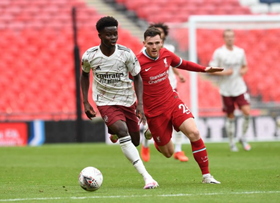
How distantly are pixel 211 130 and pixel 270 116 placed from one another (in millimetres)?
1676

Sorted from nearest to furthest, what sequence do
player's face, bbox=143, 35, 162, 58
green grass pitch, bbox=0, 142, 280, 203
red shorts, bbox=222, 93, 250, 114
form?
green grass pitch, bbox=0, 142, 280, 203 < player's face, bbox=143, 35, 162, 58 < red shorts, bbox=222, 93, 250, 114

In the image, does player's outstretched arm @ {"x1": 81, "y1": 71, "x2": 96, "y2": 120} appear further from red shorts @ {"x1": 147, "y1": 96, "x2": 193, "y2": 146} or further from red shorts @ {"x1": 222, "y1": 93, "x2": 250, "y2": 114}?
red shorts @ {"x1": 222, "y1": 93, "x2": 250, "y2": 114}

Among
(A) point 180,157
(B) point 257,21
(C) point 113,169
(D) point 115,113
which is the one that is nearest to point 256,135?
(B) point 257,21

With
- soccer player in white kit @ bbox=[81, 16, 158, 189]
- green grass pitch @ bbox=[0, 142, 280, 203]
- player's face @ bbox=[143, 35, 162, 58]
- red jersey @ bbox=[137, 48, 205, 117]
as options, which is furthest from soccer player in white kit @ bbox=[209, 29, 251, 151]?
soccer player in white kit @ bbox=[81, 16, 158, 189]

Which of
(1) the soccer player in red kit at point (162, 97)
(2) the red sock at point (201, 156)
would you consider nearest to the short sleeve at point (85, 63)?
(1) the soccer player in red kit at point (162, 97)

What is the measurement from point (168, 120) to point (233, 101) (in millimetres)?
5534

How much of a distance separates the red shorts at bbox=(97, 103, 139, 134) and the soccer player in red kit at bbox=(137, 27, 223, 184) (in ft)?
1.35

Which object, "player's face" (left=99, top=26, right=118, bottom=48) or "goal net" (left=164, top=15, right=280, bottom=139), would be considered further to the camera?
"goal net" (left=164, top=15, right=280, bottom=139)

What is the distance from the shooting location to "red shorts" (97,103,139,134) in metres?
7.58

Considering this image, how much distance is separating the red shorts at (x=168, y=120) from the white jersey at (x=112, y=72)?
2.36 feet

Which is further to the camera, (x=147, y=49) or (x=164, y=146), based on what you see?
(x=164, y=146)

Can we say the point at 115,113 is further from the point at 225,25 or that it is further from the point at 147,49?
the point at 225,25

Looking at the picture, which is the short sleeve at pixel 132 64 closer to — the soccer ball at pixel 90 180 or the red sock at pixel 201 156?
the red sock at pixel 201 156

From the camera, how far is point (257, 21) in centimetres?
1655
